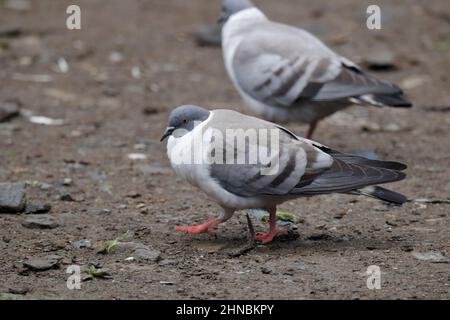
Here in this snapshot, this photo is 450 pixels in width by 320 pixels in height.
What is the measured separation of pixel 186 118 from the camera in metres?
5.61

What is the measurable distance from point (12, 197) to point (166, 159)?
6.03ft

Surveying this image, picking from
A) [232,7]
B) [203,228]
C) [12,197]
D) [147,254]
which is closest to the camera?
[147,254]

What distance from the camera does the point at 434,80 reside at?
9977mm

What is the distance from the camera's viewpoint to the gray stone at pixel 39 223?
19.2ft

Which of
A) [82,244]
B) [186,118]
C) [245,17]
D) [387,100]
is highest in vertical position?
[186,118]

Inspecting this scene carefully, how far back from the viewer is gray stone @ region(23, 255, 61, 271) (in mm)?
5098

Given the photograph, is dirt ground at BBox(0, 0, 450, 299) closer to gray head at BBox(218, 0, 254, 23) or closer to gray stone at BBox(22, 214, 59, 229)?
gray stone at BBox(22, 214, 59, 229)

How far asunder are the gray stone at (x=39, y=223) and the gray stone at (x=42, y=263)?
629mm

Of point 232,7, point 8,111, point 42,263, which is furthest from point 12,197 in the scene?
point 232,7

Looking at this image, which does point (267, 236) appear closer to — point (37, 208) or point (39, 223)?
point (39, 223)

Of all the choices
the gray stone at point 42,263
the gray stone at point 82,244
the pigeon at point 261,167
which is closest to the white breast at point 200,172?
the pigeon at point 261,167

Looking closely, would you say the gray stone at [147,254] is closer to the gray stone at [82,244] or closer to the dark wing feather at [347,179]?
the gray stone at [82,244]

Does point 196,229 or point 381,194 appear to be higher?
point 381,194

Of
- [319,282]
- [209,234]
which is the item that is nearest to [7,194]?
[209,234]
